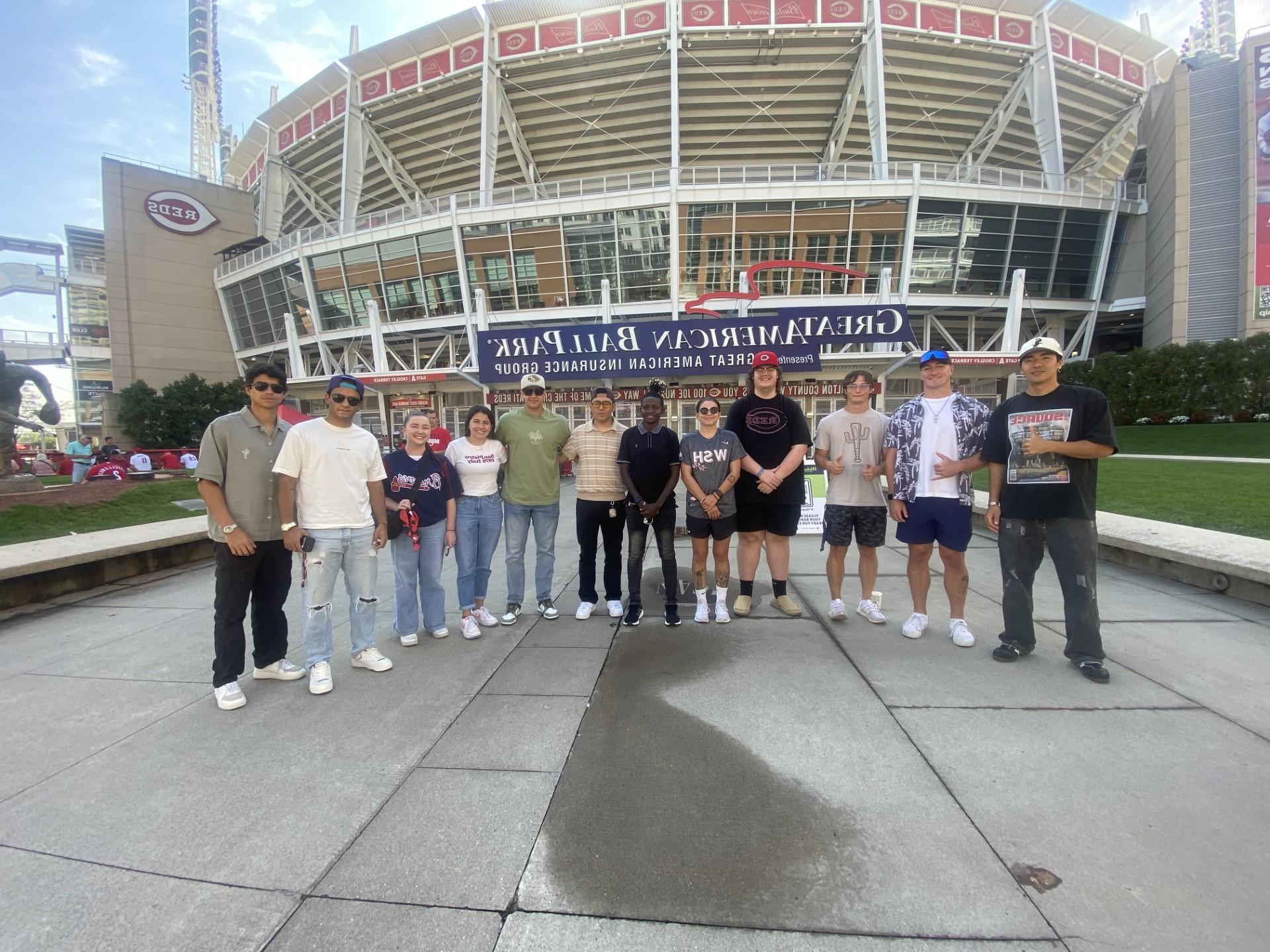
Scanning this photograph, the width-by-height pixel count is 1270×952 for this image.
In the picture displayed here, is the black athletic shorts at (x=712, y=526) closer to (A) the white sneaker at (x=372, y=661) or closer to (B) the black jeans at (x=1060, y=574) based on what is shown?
(B) the black jeans at (x=1060, y=574)

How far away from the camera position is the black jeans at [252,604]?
→ 3.06m

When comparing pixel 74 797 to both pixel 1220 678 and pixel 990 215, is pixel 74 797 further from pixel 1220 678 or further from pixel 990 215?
pixel 990 215

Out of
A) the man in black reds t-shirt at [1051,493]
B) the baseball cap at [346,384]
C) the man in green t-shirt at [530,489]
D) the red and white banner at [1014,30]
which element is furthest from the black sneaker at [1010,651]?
the red and white banner at [1014,30]

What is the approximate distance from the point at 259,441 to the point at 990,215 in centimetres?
3368

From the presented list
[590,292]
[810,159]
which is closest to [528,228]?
[590,292]

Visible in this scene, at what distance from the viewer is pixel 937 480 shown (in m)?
3.74

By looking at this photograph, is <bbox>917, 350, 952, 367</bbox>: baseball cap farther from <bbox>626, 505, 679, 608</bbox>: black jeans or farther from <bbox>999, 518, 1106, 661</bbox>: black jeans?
<bbox>626, 505, 679, 608</bbox>: black jeans

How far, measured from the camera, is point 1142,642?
3.64 metres

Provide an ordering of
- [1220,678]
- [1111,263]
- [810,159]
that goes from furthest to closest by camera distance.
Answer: [810,159] < [1111,263] < [1220,678]

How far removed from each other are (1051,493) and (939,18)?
36264 millimetres

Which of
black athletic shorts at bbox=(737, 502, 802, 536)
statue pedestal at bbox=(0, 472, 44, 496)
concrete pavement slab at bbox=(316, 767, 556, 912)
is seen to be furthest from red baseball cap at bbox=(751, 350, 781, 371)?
statue pedestal at bbox=(0, 472, 44, 496)

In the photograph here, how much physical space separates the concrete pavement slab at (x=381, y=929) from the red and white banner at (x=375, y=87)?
Result: 39.9 metres

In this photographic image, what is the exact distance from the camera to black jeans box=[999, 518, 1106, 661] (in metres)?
3.20

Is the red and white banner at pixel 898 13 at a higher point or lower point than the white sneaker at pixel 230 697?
higher
